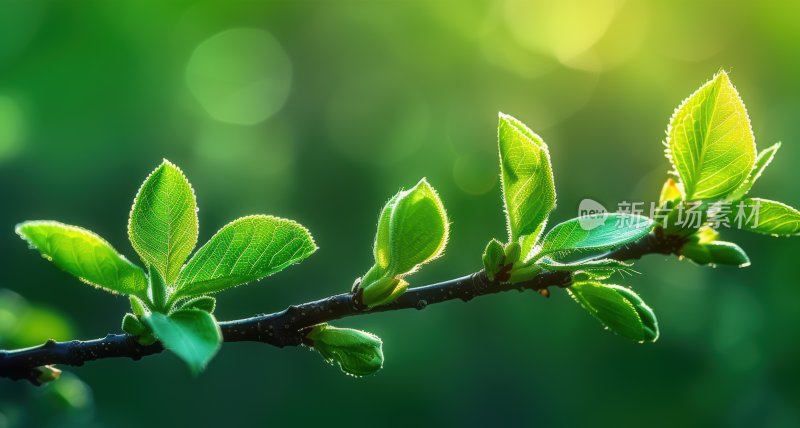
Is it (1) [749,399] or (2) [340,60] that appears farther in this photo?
(2) [340,60]

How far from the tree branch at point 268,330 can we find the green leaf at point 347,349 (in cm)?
1

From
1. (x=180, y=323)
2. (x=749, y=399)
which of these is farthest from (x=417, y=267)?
(x=749, y=399)

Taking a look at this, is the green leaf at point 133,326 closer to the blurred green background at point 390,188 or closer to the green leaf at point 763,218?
the green leaf at point 763,218

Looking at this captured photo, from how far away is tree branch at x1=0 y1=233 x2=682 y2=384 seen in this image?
1.86 feet

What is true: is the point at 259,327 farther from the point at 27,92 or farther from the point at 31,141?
the point at 31,141

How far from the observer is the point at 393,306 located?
0.59 metres

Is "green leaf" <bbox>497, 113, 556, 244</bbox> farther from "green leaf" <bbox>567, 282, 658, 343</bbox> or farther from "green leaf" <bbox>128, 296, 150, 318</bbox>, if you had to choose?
"green leaf" <bbox>128, 296, 150, 318</bbox>

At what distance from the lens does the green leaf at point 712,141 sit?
61cm

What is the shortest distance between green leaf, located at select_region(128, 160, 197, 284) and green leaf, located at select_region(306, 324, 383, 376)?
12 centimetres

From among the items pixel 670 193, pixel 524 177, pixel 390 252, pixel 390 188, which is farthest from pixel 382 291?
pixel 390 188

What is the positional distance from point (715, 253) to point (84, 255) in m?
0.49

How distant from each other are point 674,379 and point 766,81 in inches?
106

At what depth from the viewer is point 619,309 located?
62 centimetres

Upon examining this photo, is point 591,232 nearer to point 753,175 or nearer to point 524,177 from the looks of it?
point 524,177
